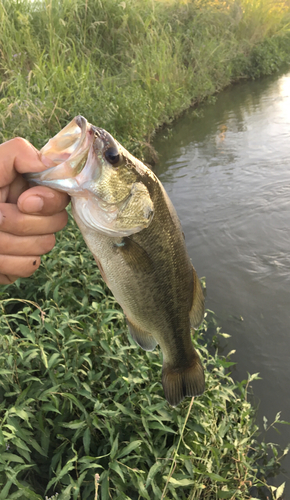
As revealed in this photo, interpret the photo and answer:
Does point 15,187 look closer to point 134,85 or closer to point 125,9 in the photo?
point 134,85

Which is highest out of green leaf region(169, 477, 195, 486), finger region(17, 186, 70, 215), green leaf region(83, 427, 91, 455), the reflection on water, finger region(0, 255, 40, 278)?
finger region(17, 186, 70, 215)

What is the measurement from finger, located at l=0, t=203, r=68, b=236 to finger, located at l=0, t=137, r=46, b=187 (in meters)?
0.14

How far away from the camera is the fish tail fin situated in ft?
6.03

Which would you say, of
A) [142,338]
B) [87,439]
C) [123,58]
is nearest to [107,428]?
[87,439]

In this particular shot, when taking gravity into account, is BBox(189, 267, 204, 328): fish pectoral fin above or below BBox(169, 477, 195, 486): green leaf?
above

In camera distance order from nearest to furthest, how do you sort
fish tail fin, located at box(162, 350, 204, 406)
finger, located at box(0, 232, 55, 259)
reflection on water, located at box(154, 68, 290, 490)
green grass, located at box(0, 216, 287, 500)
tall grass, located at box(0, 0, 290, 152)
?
finger, located at box(0, 232, 55, 259) → green grass, located at box(0, 216, 287, 500) → fish tail fin, located at box(162, 350, 204, 406) → reflection on water, located at box(154, 68, 290, 490) → tall grass, located at box(0, 0, 290, 152)

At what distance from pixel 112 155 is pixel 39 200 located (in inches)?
13.0

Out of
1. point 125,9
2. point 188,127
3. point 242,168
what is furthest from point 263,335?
point 125,9

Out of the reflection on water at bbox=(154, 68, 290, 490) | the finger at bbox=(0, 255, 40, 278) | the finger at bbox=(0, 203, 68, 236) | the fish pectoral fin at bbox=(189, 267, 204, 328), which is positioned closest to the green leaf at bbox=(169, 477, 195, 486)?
the fish pectoral fin at bbox=(189, 267, 204, 328)

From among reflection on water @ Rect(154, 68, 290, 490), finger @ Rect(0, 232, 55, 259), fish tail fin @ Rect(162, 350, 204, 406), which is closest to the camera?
finger @ Rect(0, 232, 55, 259)

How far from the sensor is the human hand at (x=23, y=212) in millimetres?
1229

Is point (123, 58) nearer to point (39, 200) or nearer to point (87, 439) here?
point (39, 200)

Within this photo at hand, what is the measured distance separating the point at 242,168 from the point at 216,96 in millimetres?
6002

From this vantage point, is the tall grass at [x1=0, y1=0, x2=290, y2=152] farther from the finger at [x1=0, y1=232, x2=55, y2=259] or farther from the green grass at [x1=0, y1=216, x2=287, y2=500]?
the finger at [x1=0, y1=232, x2=55, y2=259]
